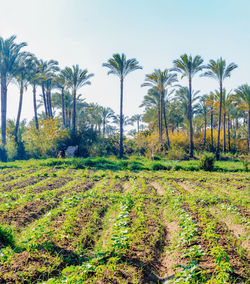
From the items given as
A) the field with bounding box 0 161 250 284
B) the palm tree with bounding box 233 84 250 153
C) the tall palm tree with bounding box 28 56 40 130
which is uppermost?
the tall palm tree with bounding box 28 56 40 130

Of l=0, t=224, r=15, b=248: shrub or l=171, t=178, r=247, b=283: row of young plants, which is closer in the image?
l=171, t=178, r=247, b=283: row of young plants

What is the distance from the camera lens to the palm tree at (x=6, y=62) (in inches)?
1096

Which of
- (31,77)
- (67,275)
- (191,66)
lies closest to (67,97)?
(31,77)

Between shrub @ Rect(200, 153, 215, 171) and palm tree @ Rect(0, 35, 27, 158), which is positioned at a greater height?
palm tree @ Rect(0, 35, 27, 158)

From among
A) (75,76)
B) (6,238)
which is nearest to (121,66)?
(75,76)

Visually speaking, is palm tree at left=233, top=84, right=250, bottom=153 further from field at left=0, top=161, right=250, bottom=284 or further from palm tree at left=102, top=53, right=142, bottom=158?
field at left=0, top=161, right=250, bottom=284

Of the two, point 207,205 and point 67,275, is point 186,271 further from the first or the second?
point 207,205

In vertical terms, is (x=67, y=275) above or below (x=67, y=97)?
below

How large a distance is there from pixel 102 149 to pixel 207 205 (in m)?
24.1

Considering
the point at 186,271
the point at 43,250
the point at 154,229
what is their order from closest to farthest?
the point at 186,271 → the point at 43,250 → the point at 154,229

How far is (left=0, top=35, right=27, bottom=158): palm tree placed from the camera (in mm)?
27844

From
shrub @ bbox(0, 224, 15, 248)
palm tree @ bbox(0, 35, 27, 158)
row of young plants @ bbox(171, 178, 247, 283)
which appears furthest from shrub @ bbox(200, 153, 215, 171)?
palm tree @ bbox(0, 35, 27, 158)

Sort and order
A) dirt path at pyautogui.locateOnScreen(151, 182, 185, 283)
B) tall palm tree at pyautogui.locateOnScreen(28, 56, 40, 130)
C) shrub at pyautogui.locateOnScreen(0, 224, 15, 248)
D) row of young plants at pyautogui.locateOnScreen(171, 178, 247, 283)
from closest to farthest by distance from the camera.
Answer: row of young plants at pyautogui.locateOnScreen(171, 178, 247, 283) < dirt path at pyautogui.locateOnScreen(151, 182, 185, 283) < shrub at pyautogui.locateOnScreen(0, 224, 15, 248) < tall palm tree at pyautogui.locateOnScreen(28, 56, 40, 130)

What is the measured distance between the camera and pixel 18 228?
6.04 m
